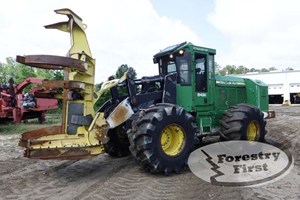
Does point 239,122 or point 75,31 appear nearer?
point 75,31

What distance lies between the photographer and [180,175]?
625cm

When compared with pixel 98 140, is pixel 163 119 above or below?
above

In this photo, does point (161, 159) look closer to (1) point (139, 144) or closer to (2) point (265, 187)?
(1) point (139, 144)

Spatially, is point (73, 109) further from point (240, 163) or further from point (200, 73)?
point (240, 163)

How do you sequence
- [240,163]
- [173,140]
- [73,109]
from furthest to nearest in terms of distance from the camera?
[240,163], [173,140], [73,109]

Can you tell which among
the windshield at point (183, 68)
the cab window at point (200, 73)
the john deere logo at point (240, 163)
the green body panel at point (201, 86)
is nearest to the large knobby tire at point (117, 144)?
the green body panel at point (201, 86)

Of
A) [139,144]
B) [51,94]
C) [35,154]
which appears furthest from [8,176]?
[139,144]

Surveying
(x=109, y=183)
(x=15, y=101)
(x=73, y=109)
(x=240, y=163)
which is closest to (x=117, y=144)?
(x=73, y=109)

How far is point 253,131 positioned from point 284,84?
134 ft

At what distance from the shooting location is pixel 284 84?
4625 cm

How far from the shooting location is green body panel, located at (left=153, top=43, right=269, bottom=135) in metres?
7.81

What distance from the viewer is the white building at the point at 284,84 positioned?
45656mm

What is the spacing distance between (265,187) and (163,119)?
2051mm

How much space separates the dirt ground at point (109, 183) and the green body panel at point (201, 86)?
1.92 m
